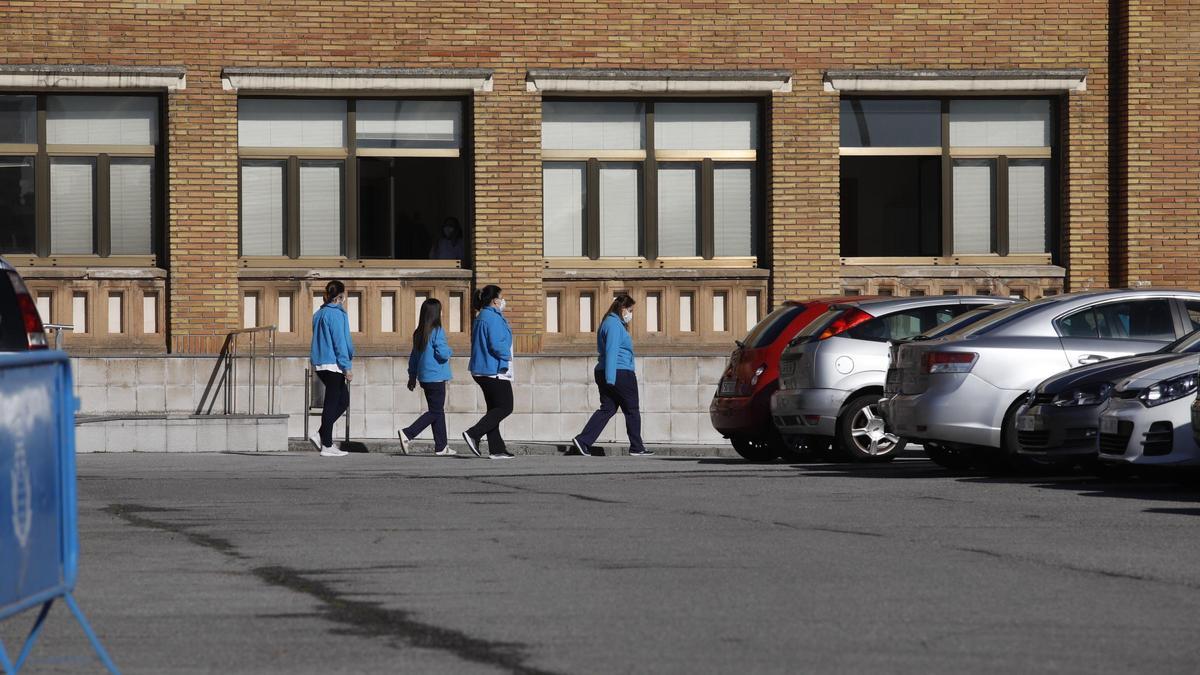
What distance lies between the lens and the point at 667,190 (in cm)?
2492

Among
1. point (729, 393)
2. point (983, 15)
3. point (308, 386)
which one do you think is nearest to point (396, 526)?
point (729, 393)

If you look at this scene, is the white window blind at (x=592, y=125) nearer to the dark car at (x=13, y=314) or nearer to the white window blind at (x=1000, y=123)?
the white window blind at (x=1000, y=123)

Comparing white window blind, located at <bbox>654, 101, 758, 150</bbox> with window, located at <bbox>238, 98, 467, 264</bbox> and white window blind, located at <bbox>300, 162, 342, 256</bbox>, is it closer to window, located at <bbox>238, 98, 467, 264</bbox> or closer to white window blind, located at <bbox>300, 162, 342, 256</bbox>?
window, located at <bbox>238, 98, 467, 264</bbox>

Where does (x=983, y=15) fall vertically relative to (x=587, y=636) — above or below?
above

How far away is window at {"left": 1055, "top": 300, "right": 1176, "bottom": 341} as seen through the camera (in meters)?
15.9

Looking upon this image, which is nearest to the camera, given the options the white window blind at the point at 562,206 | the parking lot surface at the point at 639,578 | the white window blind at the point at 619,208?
the parking lot surface at the point at 639,578

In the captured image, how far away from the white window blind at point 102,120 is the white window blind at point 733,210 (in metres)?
6.85

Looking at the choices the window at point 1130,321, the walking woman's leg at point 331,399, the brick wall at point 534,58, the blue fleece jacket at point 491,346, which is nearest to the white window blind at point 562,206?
the brick wall at point 534,58

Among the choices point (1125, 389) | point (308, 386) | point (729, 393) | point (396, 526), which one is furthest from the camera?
point (308, 386)

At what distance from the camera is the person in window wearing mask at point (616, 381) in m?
20.8

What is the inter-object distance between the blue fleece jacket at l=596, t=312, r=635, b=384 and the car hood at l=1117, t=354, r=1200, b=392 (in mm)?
7530

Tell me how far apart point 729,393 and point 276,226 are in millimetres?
7934

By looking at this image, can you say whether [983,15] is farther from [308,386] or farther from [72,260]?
[72,260]

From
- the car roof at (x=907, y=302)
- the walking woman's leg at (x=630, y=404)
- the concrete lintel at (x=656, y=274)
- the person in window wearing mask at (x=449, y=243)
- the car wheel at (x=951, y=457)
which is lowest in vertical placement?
the car wheel at (x=951, y=457)
